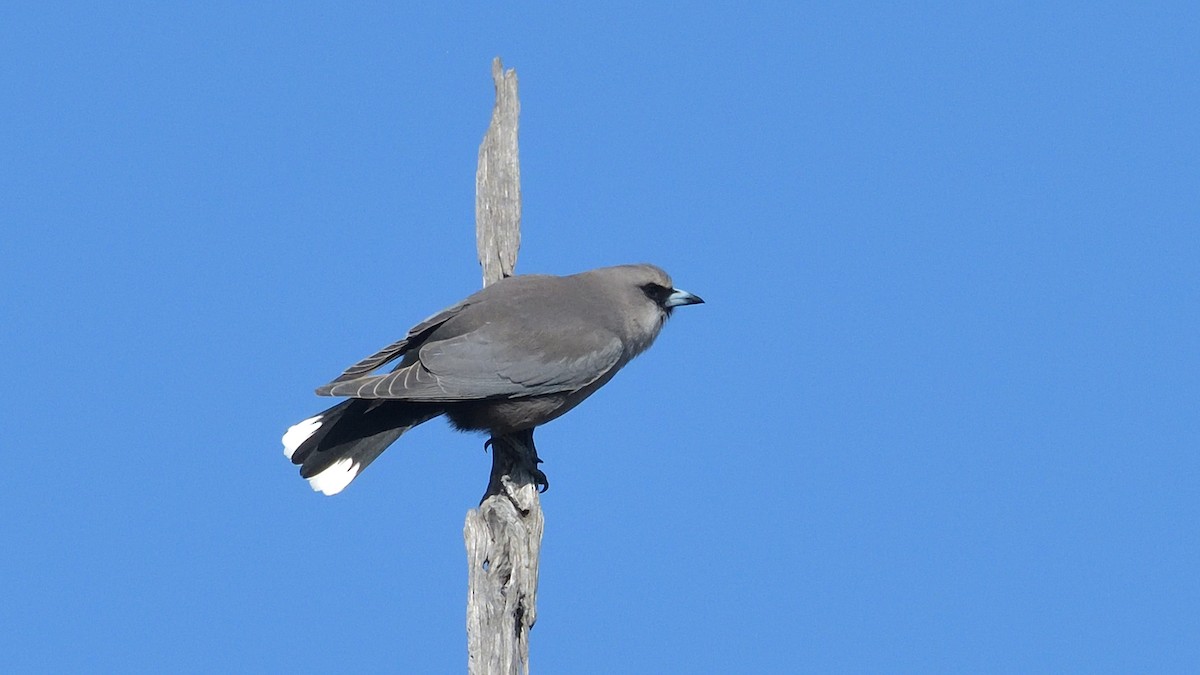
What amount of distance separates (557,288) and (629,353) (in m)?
0.62

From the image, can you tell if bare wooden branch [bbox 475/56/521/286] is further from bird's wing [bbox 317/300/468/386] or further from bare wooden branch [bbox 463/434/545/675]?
bare wooden branch [bbox 463/434/545/675]

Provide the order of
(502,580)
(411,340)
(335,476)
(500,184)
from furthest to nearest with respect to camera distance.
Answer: (500,184) → (411,340) → (335,476) → (502,580)

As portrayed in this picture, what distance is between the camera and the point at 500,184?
786 centimetres

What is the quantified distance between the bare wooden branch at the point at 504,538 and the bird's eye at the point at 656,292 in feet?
2.88

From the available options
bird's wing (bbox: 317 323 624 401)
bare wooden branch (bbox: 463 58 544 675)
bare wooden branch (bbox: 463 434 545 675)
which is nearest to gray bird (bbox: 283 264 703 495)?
bird's wing (bbox: 317 323 624 401)

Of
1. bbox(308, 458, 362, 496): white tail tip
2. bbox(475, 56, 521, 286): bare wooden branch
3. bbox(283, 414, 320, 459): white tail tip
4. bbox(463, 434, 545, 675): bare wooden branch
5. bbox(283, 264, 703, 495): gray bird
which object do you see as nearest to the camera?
bbox(463, 434, 545, 675): bare wooden branch

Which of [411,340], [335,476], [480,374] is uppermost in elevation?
[411,340]

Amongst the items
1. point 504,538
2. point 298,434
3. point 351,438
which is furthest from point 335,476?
point 504,538

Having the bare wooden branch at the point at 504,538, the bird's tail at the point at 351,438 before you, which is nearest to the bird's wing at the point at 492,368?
the bird's tail at the point at 351,438

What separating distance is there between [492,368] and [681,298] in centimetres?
136

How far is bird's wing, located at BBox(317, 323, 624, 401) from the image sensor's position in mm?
6953

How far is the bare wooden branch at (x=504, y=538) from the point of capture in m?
6.40

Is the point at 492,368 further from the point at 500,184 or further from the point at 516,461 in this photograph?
the point at 500,184

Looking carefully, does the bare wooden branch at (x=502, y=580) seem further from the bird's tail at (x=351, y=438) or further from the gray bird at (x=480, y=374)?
the bird's tail at (x=351, y=438)
